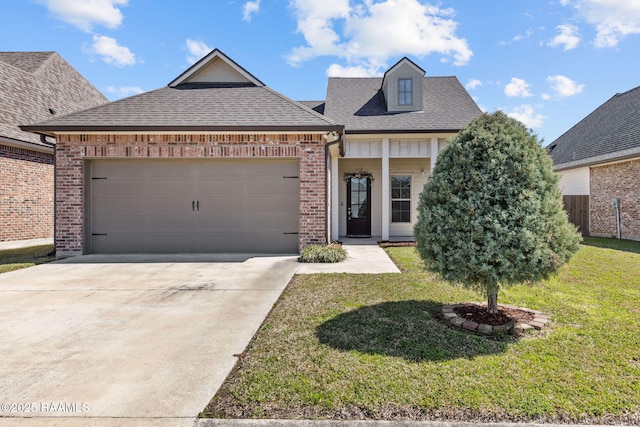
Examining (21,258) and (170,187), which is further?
(170,187)

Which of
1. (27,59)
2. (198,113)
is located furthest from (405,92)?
(27,59)

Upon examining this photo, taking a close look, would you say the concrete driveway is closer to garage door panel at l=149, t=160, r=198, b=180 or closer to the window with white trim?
garage door panel at l=149, t=160, r=198, b=180

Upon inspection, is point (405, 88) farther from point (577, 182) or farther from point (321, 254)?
point (577, 182)

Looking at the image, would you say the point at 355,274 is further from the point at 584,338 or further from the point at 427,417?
the point at 427,417

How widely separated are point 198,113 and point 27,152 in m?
7.35

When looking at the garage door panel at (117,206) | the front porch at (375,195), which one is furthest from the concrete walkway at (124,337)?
the front porch at (375,195)

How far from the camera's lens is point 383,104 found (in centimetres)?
1291

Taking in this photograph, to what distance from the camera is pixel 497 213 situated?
3.44 metres

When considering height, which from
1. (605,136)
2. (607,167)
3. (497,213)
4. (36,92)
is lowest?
(497,213)

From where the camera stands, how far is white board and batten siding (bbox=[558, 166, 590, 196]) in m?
14.6

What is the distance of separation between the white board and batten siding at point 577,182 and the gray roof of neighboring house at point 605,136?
1.49ft

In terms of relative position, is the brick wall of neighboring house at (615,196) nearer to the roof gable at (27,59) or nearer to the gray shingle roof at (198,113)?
the gray shingle roof at (198,113)

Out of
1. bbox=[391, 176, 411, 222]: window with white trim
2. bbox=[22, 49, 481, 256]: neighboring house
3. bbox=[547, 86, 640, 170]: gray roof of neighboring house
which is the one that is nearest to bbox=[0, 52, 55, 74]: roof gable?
bbox=[22, 49, 481, 256]: neighboring house

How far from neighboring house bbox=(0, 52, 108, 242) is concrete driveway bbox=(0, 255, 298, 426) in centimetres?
606
